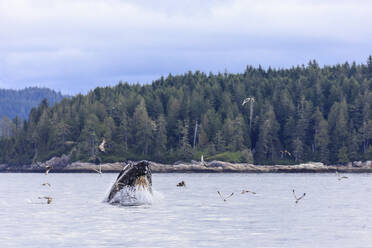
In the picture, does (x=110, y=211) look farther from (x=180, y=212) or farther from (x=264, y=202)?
(x=264, y=202)

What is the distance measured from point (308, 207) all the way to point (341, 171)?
144 meters

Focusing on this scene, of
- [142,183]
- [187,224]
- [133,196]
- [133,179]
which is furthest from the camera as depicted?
[133,196]

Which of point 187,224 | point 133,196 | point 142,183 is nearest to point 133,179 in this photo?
point 142,183

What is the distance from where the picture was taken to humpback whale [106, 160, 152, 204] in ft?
179

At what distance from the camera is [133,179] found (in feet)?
182

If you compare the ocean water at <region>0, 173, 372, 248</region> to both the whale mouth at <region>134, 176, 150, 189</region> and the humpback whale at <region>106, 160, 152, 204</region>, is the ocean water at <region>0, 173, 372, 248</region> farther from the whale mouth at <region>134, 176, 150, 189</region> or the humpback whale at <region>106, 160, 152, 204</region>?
the humpback whale at <region>106, 160, 152, 204</region>

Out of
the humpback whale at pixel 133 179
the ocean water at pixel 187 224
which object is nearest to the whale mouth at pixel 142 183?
the humpback whale at pixel 133 179

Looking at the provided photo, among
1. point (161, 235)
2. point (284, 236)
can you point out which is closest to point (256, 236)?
point (284, 236)

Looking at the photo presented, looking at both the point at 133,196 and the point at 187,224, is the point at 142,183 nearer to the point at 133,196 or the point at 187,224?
the point at 133,196

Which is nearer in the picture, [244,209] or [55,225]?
[55,225]

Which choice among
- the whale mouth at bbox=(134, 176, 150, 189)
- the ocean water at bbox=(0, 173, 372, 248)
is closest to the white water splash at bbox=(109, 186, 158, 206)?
the whale mouth at bbox=(134, 176, 150, 189)

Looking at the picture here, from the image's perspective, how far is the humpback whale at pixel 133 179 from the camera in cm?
5459

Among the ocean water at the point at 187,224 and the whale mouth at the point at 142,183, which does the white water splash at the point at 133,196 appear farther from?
the ocean water at the point at 187,224

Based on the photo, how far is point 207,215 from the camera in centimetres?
4894
